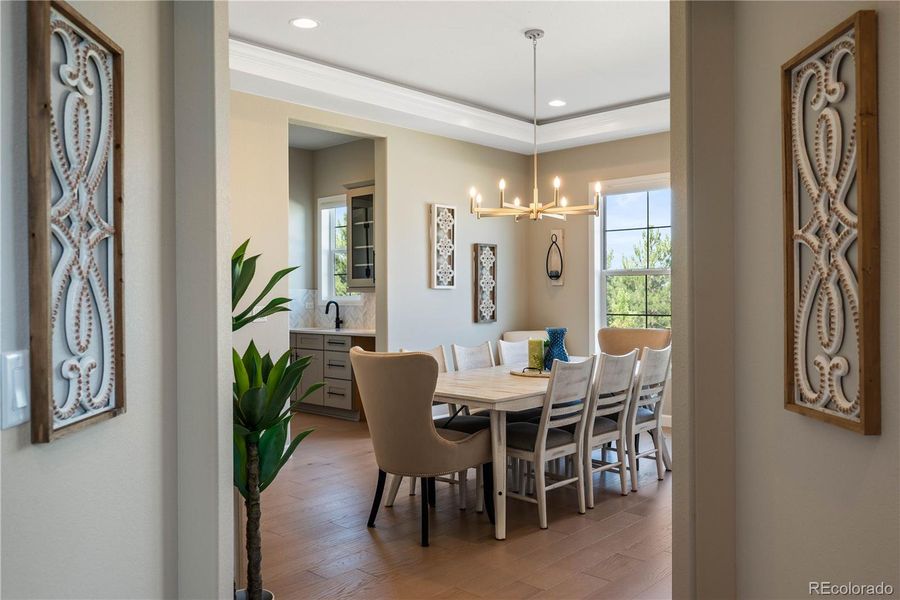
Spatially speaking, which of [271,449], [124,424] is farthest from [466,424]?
[124,424]

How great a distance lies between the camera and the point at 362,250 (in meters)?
7.23

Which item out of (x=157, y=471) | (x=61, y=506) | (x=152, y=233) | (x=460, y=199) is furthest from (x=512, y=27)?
(x=61, y=506)

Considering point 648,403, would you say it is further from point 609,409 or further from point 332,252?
point 332,252

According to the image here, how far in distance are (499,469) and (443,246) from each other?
10.9ft

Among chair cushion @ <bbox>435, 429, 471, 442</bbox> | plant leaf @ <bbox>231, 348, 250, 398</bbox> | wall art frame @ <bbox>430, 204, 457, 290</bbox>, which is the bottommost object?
chair cushion @ <bbox>435, 429, 471, 442</bbox>

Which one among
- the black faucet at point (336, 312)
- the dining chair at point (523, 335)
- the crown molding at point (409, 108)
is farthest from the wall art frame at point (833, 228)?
the black faucet at point (336, 312)

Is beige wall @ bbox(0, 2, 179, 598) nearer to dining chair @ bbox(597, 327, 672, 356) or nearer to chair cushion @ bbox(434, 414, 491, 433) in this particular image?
chair cushion @ bbox(434, 414, 491, 433)

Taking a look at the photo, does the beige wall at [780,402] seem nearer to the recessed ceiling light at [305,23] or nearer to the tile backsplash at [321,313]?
the recessed ceiling light at [305,23]

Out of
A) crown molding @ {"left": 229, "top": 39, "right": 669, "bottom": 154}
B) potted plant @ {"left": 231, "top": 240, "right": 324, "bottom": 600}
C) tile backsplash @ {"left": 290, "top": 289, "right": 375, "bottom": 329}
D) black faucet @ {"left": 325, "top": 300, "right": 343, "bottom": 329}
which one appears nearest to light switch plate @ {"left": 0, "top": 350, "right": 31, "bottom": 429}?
potted plant @ {"left": 231, "top": 240, "right": 324, "bottom": 600}

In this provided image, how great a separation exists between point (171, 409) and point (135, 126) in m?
0.72

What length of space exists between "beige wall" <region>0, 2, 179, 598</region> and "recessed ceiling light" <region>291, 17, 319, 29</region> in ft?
8.46

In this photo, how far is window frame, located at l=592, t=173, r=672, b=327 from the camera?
6.59 meters

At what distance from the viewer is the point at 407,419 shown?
133 inches

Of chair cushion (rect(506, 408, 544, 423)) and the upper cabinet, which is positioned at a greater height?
the upper cabinet
